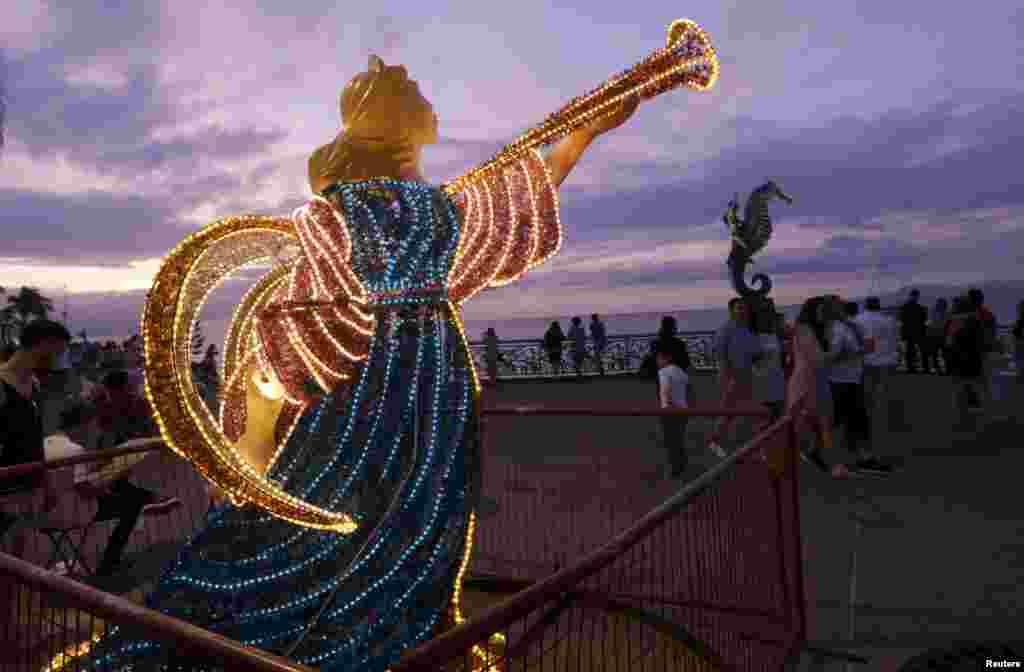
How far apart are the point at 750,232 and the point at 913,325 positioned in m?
3.66

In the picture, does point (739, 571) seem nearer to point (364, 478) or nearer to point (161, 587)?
point (364, 478)

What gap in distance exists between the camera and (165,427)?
2.37m

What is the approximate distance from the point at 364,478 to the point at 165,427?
0.76 metres

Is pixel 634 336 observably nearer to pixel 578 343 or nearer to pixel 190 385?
pixel 578 343

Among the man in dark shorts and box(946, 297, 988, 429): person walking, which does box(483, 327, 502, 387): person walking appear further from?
the man in dark shorts

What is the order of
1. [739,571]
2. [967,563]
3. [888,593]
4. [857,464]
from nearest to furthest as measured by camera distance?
1. [739,571]
2. [888,593]
3. [967,563]
4. [857,464]

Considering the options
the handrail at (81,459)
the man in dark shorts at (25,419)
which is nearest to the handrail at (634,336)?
the handrail at (81,459)

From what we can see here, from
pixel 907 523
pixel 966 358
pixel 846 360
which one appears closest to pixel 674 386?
pixel 846 360

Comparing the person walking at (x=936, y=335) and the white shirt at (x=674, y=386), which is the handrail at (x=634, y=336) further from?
the white shirt at (x=674, y=386)

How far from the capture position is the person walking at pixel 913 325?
14.5 m

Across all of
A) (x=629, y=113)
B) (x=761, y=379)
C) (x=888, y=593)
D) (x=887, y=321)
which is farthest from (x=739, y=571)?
(x=887, y=321)

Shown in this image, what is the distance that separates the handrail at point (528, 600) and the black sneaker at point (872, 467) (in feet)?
16.6

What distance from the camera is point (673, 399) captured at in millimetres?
7156

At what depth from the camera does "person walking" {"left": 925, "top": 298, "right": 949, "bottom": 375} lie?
1382 centimetres
